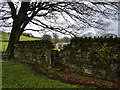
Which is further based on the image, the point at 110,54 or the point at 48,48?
the point at 48,48

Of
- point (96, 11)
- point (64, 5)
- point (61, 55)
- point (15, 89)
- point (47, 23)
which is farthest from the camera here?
point (47, 23)

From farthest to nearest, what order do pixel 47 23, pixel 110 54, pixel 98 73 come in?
pixel 47 23, pixel 98 73, pixel 110 54

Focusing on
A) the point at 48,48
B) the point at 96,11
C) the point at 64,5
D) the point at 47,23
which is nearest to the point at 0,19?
the point at 47,23

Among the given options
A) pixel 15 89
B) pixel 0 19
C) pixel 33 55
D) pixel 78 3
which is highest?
pixel 78 3

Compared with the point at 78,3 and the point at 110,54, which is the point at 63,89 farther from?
the point at 78,3

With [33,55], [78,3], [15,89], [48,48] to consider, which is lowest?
[15,89]

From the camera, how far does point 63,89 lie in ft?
16.4

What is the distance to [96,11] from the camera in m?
13.4

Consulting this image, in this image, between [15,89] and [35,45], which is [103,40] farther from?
[35,45]

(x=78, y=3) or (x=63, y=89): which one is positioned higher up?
(x=78, y=3)

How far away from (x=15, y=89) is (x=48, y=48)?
5214 mm

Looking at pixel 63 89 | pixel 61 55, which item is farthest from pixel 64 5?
pixel 63 89

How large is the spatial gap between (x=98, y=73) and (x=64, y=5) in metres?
10.8

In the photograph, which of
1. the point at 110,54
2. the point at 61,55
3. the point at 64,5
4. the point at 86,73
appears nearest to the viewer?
the point at 110,54
